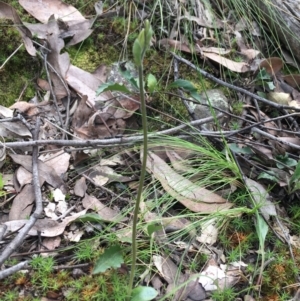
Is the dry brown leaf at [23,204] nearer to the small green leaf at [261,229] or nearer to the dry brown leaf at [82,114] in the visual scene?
the dry brown leaf at [82,114]

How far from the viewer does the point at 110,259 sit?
1503 mm

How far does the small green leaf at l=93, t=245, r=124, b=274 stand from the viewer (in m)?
1.48

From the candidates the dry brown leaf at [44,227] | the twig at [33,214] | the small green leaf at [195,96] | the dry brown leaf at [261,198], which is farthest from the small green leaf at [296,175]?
the twig at [33,214]

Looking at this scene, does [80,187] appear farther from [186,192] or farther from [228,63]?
[228,63]

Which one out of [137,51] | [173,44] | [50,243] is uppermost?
[137,51]

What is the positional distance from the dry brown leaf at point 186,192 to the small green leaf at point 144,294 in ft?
1.49

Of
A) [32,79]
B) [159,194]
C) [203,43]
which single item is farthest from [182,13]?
[159,194]

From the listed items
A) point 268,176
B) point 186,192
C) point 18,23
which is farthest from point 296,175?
point 18,23

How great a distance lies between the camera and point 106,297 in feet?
4.89

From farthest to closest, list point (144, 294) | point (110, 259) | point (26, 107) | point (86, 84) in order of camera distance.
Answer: point (86, 84), point (26, 107), point (110, 259), point (144, 294)

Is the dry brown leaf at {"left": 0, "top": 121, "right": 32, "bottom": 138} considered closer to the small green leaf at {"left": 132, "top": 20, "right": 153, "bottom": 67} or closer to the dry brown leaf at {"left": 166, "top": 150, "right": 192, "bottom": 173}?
the dry brown leaf at {"left": 166, "top": 150, "right": 192, "bottom": 173}

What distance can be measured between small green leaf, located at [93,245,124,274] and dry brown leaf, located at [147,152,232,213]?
34 centimetres

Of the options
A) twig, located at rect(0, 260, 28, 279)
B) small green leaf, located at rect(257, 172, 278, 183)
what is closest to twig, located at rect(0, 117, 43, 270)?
twig, located at rect(0, 260, 28, 279)

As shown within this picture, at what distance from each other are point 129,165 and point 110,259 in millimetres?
462
